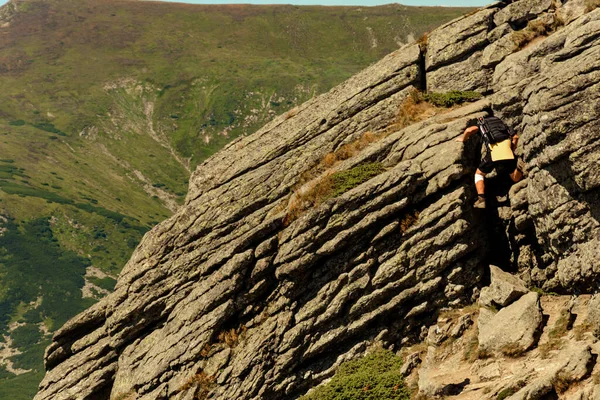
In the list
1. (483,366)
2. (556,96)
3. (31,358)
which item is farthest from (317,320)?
(31,358)

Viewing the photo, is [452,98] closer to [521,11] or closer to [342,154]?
[521,11]

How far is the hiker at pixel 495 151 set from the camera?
23281 millimetres

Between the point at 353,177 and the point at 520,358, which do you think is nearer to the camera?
the point at 520,358

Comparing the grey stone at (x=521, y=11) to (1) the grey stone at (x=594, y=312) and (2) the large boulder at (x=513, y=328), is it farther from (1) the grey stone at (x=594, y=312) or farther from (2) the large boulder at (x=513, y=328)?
(1) the grey stone at (x=594, y=312)

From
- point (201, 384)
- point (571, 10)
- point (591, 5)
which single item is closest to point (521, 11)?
point (571, 10)

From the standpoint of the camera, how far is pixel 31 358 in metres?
191

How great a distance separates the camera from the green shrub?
28.3m

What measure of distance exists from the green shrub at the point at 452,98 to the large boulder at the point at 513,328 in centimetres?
1234

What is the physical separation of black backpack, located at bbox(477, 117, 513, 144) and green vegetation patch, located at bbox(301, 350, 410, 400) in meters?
10.8

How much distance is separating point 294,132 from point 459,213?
13254 mm

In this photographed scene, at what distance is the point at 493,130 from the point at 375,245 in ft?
24.7

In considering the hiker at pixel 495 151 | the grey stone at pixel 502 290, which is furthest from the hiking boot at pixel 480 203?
the grey stone at pixel 502 290

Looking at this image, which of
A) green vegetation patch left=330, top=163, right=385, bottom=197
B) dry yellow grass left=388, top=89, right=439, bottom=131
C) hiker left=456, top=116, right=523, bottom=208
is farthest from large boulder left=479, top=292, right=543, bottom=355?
dry yellow grass left=388, top=89, right=439, bottom=131

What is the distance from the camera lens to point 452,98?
28531mm
